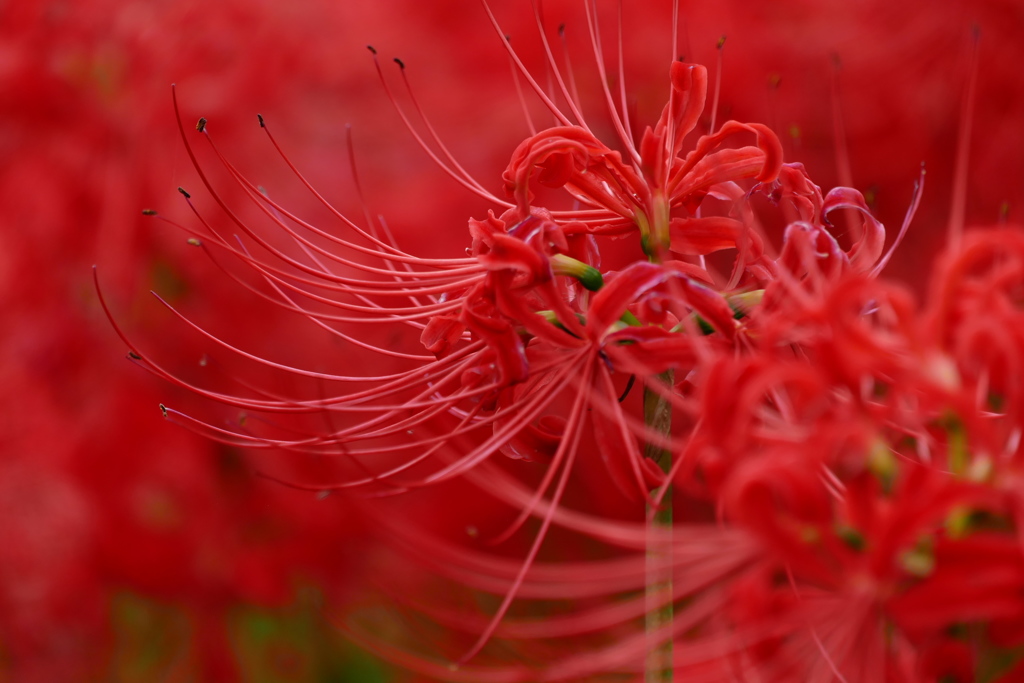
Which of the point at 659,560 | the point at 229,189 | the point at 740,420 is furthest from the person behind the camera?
the point at 229,189

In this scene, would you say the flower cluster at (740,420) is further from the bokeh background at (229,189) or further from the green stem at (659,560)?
the bokeh background at (229,189)

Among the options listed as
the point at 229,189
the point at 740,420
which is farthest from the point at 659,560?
the point at 229,189

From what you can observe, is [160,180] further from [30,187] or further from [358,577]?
[358,577]

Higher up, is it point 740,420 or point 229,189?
point 229,189

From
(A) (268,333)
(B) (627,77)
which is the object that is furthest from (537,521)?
(B) (627,77)

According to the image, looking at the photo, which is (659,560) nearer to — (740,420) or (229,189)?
(740,420)

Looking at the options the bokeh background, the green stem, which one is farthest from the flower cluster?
the bokeh background

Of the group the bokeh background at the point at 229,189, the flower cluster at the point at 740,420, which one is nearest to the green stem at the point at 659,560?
the flower cluster at the point at 740,420
